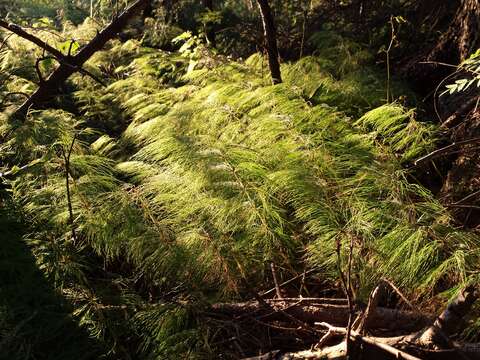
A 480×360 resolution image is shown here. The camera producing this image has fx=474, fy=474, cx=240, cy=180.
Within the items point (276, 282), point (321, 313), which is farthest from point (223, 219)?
point (321, 313)

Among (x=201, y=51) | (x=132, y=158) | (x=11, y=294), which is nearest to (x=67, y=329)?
(x=11, y=294)

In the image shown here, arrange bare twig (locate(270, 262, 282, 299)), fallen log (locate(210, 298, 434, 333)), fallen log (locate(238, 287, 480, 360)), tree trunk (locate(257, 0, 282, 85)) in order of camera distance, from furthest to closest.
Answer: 1. tree trunk (locate(257, 0, 282, 85))
2. bare twig (locate(270, 262, 282, 299))
3. fallen log (locate(210, 298, 434, 333))
4. fallen log (locate(238, 287, 480, 360))

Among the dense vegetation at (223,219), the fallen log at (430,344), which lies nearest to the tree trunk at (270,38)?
the dense vegetation at (223,219)

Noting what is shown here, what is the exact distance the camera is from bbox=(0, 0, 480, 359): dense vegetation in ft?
5.22

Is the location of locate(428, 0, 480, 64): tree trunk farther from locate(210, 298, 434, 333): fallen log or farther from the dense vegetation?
locate(210, 298, 434, 333): fallen log

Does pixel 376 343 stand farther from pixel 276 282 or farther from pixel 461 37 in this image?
pixel 461 37

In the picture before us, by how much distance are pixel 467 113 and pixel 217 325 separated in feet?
5.72

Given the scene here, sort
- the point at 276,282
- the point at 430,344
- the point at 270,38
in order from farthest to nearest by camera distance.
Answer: the point at 270,38, the point at 276,282, the point at 430,344

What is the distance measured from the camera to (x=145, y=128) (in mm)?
2902

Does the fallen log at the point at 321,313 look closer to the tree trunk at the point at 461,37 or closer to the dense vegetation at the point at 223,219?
the dense vegetation at the point at 223,219

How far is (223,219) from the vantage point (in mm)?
1933

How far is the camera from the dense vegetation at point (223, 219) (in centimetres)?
159

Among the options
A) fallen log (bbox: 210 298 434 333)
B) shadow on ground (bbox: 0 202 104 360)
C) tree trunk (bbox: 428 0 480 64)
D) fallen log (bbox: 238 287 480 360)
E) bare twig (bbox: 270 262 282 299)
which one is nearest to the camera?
fallen log (bbox: 238 287 480 360)

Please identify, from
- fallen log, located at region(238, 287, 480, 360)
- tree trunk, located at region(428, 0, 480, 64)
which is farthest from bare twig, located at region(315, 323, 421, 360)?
tree trunk, located at region(428, 0, 480, 64)
